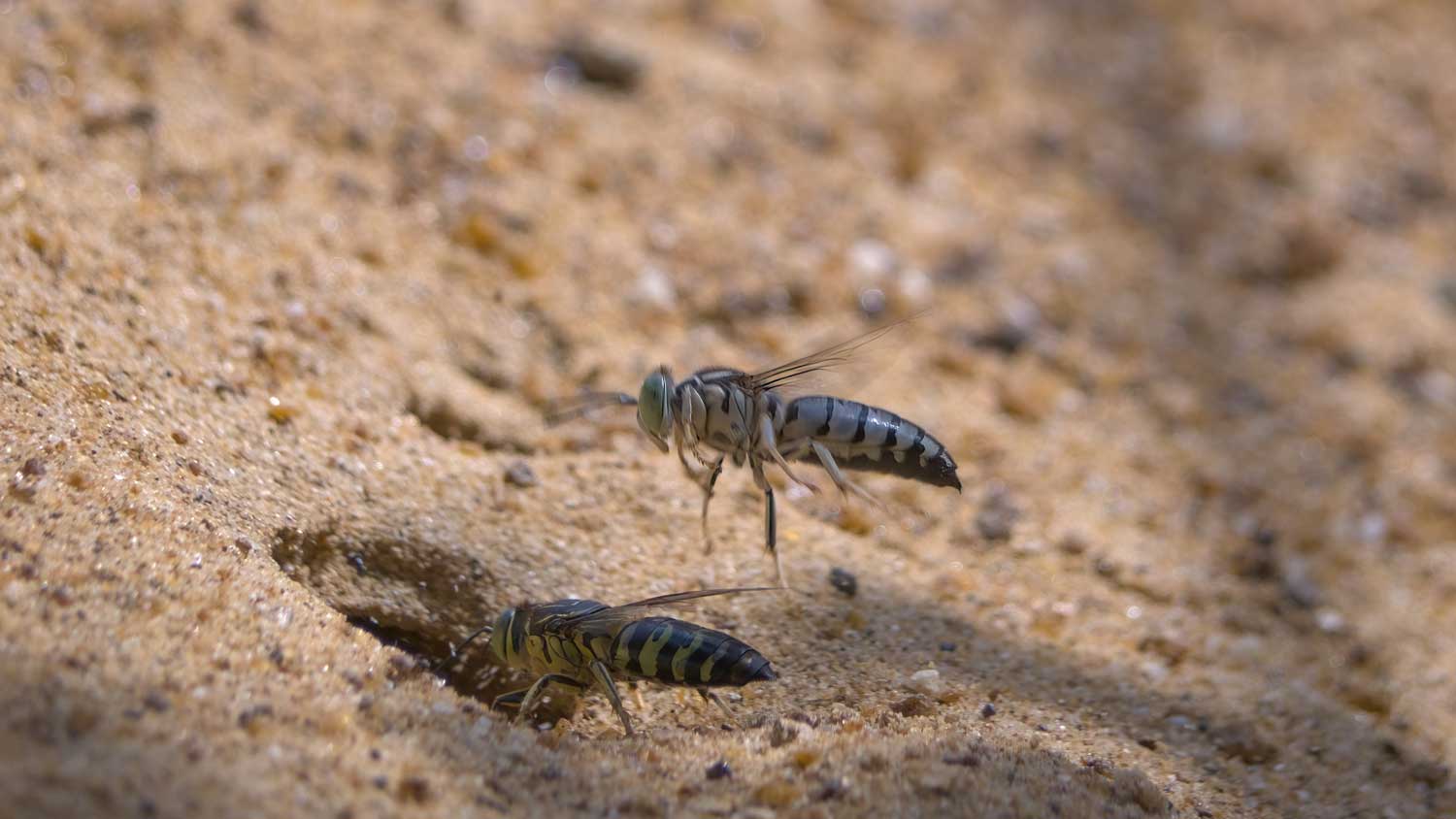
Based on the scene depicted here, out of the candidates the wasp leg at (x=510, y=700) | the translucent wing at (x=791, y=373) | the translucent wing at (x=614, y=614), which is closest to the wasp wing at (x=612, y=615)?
the translucent wing at (x=614, y=614)

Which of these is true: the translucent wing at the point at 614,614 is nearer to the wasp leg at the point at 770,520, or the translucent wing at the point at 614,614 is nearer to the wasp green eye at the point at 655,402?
the wasp leg at the point at 770,520

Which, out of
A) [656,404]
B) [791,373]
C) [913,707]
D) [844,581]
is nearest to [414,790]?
[913,707]

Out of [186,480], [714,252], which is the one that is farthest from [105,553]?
[714,252]

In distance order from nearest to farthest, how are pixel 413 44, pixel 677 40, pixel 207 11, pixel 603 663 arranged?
pixel 603 663 → pixel 207 11 → pixel 413 44 → pixel 677 40

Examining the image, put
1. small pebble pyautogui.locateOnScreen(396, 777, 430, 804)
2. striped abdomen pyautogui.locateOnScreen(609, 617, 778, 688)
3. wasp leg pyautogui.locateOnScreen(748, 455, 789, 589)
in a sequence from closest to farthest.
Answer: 1. small pebble pyautogui.locateOnScreen(396, 777, 430, 804)
2. striped abdomen pyautogui.locateOnScreen(609, 617, 778, 688)
3. wasp leg pyautogui.locateOnScreen(748, 455, 789, 589)

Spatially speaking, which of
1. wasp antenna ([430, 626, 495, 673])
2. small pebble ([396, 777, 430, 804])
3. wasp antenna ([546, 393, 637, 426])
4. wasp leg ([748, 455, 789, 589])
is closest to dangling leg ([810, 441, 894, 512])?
wasp leg ([748, 455, 789, 589])

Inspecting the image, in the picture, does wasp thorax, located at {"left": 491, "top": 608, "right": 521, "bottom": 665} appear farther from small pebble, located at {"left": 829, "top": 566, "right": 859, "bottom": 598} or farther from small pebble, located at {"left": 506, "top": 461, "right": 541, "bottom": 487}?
small pebble, located at {"left": 829, "top": 566, "right": 859, "bottom": 598}

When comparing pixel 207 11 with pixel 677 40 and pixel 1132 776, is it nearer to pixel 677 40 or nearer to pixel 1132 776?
pixel 677 40
